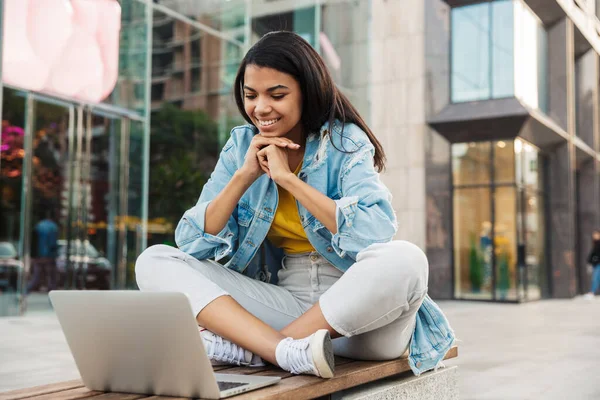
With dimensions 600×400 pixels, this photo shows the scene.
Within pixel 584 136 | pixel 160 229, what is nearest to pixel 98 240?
pixel 160 229

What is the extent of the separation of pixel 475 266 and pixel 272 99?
1384cm

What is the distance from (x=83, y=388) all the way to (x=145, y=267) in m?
0.43

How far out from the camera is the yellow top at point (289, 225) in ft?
8.41

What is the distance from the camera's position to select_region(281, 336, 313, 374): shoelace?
1.97 m

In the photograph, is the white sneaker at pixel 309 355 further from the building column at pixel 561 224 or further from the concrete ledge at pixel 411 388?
the building column at pixel 561 224

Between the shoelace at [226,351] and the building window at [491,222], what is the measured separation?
13.9 metres

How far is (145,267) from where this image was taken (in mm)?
2252

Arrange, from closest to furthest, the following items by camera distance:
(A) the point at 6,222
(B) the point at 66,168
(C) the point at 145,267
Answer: (C) the point at 145,267 < (B) the point at 66,168 < (A) the point at 6,222

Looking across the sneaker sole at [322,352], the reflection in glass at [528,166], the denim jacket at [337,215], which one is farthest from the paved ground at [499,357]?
the reflection in glass at [528,166]

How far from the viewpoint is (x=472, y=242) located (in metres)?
15.7

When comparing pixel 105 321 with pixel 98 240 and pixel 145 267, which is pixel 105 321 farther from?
pixel 98 240

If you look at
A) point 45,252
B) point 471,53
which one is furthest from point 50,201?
point 471,53

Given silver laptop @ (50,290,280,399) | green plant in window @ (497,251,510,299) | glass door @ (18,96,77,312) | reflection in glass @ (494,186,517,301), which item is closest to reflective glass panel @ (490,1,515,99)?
reflection in glass @ (494,186,517,301)

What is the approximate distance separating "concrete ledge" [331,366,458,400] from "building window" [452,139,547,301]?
1305 centimetres
